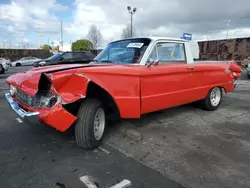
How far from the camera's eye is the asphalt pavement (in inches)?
106

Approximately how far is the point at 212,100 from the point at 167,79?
2211 millimetres

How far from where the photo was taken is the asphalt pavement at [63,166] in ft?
8.82

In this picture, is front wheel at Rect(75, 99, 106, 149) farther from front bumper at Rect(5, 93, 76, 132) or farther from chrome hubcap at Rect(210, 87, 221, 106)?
chrome hubcap at Rect(210, 87, 221, 106)

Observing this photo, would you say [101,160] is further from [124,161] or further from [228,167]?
[228,167]

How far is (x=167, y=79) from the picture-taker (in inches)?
169

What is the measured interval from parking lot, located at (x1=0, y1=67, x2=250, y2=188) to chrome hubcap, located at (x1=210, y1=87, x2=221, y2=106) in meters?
0.93

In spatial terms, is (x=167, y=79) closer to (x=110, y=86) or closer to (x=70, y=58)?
(x=110, y=86)

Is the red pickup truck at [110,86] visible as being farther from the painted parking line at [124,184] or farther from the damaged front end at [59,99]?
the painted parking line at [124,184]

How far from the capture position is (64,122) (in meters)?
3.06

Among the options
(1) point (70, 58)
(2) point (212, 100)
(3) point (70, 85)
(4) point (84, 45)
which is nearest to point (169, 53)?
(2) point (212, 100)

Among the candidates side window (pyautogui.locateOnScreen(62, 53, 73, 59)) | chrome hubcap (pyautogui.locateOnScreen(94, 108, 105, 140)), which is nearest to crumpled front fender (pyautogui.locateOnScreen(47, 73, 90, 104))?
chrome hubcap (pyautogui.locateOnScreen(94, 108, 105, 140))

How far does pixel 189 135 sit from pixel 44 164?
250 centimetres

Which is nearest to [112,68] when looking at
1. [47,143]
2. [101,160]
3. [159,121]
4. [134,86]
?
[134,86]

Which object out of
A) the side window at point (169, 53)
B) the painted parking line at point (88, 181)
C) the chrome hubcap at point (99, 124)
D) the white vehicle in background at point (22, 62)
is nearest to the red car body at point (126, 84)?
the side window at point (169, 53)
